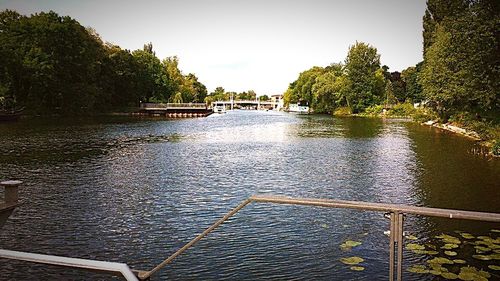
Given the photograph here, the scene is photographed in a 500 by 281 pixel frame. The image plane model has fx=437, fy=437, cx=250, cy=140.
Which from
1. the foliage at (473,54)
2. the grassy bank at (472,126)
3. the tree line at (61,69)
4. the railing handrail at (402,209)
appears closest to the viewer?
the railing handrail at (402,209)

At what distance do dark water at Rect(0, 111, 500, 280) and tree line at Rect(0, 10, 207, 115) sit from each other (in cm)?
4175

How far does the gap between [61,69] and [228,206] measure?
6781 centimetres

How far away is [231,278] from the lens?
24.7 ft

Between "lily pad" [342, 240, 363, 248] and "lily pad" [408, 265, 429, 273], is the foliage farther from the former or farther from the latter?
"lily pad" [408, 265, 429, 273]

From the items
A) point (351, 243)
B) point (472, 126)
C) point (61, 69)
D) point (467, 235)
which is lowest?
point (351, 243)

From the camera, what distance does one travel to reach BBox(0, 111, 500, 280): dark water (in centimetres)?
827

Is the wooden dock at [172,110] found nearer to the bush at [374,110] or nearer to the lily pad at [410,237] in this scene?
the bush at [374,110]

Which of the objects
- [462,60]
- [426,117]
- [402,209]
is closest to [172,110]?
[426,117]

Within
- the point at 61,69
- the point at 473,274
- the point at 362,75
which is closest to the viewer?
the point at 473,274

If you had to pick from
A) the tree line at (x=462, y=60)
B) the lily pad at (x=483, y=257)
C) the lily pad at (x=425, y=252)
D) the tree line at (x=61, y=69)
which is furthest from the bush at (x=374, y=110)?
the lily pad at (x=483, y=257)

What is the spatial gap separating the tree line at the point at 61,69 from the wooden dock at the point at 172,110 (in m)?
6.93

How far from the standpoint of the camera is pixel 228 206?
1270cm

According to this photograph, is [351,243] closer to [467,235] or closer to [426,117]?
[467,235]

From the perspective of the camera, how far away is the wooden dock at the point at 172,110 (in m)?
92.5
